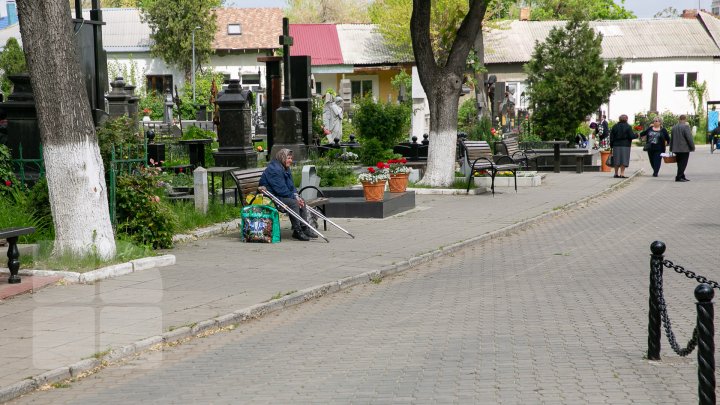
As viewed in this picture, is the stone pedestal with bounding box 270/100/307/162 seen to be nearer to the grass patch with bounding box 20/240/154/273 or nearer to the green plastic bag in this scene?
the green plastic bag

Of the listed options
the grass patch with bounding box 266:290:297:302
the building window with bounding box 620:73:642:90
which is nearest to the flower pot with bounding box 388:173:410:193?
the grass patch with bounding box 266:290:297:302

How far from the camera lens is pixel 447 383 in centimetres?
686

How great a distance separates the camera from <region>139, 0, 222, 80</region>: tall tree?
58.3 m

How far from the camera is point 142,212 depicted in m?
12.8

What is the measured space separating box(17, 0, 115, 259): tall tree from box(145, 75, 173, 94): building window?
5078 centimetres

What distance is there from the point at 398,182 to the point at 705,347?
14.4m

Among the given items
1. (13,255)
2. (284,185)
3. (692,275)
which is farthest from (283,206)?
(692,275)

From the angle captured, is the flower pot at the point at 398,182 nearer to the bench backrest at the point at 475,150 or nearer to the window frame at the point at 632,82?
the bench backrest at the point at 475,150

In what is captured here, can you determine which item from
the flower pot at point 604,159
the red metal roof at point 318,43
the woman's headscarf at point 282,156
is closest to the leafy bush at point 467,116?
the flower pot at point 604,159

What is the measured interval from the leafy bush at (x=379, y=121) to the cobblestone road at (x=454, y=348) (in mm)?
15044

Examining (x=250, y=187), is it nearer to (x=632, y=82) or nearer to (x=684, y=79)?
(x=632, y=82)

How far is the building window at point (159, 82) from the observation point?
6141 cm

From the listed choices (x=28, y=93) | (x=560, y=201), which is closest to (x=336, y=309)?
(x=28, y=93)

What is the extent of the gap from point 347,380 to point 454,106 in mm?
16235
